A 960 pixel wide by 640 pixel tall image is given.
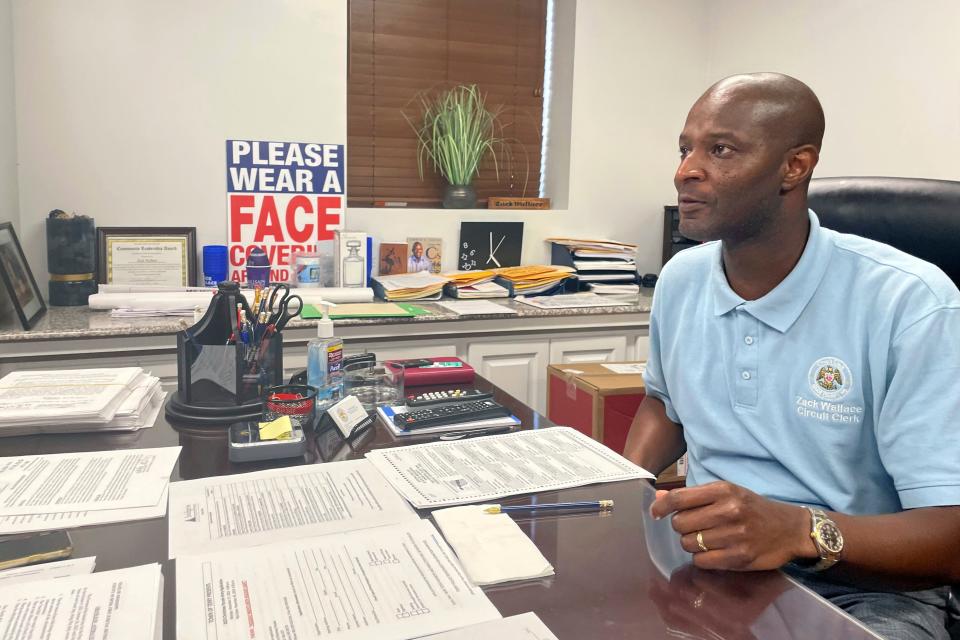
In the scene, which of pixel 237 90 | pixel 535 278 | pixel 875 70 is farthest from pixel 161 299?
pixel 875 70

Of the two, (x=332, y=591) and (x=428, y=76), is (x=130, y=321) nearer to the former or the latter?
(x=428, y=76)

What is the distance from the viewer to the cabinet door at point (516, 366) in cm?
268

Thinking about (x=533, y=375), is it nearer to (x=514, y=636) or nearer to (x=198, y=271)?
(x=198, y=271)

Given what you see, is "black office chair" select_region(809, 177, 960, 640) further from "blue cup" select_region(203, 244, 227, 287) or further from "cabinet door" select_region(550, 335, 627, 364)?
"blue cup" select_region(203, 244, 227, 287)

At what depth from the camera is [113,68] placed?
2.67 meters

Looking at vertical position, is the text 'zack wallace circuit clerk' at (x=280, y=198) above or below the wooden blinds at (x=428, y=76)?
below

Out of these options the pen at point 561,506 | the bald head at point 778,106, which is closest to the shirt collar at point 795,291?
the bald head at point 778,106

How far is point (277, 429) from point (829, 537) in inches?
31.0

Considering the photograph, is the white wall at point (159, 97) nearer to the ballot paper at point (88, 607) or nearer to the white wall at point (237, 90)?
the white wall at point (237, 90)

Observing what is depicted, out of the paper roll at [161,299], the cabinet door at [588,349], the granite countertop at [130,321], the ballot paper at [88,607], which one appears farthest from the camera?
the cabinet door at [588,349]

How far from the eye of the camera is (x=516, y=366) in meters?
2.74

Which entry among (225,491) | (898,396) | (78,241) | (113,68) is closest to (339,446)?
(225,491)

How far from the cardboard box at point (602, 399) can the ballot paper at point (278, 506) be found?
123 centimetres

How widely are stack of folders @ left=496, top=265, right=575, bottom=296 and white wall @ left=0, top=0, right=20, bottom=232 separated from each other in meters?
1.71
